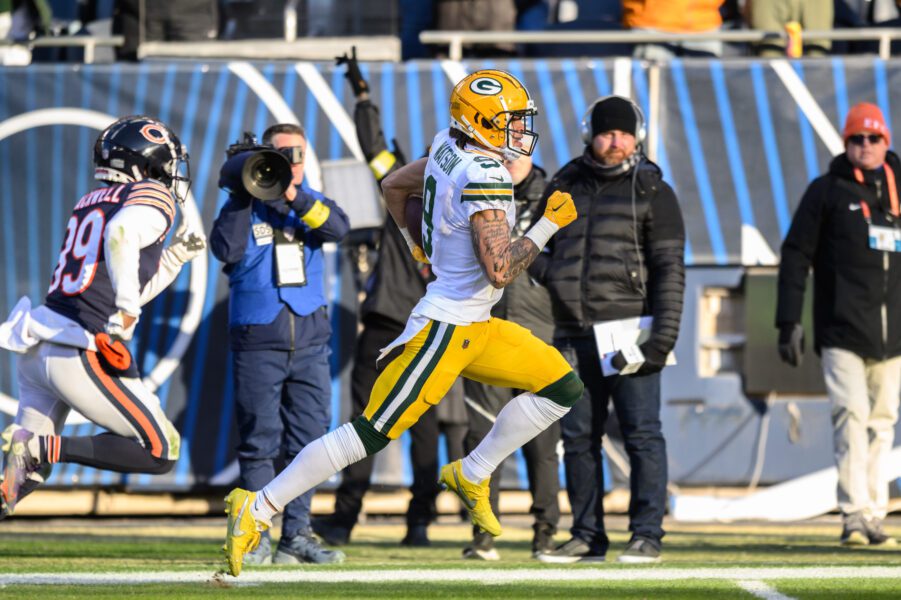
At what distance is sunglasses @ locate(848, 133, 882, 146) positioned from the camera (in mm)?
8164

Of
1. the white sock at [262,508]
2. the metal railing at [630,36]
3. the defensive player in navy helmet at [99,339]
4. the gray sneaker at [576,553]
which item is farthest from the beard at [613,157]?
the metal railing at [630,36]

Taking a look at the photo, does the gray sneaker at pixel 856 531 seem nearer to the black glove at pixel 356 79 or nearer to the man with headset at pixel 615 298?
the man with headset at pixel 615 298

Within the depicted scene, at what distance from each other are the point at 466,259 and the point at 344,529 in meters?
3.14

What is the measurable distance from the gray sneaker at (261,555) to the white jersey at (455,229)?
6.52 feet

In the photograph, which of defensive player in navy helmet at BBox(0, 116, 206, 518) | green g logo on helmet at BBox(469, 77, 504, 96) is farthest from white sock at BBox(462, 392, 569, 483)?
defensive player in navy helmet at BBox(0, 116, 206, 518)

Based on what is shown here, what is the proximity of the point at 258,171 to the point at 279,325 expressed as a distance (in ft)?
2.46

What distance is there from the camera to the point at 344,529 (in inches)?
332

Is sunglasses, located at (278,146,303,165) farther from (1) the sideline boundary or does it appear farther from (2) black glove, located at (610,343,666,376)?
(1) the sideline boundary

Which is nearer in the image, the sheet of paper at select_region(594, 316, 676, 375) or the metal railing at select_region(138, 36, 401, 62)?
the sheet of paper at select_region(594, 316, 676, 375)

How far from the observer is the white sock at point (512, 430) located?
583 cm

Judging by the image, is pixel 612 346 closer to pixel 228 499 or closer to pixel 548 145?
pixel 228 499

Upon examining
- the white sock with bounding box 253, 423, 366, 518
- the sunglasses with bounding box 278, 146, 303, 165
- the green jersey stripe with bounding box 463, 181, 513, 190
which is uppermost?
the sunglasses with bounding box 278, 146, 303, 165

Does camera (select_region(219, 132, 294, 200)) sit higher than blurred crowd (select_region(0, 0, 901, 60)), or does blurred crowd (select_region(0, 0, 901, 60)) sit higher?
blurred crowd (select_region(0, 0, 901, 60))

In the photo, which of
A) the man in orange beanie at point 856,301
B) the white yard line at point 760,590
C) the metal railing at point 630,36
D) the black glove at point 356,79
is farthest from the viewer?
the metal railing at point 630,36
